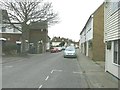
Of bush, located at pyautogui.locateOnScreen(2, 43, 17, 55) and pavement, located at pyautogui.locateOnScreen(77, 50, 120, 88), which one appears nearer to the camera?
pavement, located at pyautogui.locateOnScreen(77, 50, 120, 88)

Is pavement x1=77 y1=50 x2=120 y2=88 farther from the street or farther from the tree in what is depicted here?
the tree

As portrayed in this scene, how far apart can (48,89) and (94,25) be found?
24.7 m

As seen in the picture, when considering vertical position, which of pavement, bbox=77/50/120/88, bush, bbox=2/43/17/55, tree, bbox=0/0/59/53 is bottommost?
pavement, bbox=77/50/120/88

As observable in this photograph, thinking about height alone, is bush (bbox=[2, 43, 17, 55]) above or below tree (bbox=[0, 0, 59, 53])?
below

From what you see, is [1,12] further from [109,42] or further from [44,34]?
[44,34]

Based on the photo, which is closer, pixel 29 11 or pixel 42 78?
pixel 42 78

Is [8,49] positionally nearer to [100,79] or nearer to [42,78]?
[42,78]

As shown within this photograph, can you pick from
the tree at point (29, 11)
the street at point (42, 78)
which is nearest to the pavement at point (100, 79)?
the street at point (42, 78)

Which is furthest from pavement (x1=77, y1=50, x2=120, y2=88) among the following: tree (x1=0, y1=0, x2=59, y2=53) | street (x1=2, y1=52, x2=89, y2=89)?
tree (x1=0, y1=0, x2=59, y2=53)

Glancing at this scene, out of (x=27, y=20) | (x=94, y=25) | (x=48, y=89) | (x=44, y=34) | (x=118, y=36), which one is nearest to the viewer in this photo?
(x=48, y=89)

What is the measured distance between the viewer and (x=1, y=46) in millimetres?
46438

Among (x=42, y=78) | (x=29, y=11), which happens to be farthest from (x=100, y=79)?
(x=29, y=11)

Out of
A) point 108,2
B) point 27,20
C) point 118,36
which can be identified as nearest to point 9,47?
point 27,20

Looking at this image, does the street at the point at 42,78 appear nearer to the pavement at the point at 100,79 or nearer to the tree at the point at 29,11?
the pavement at the point at 100,79
